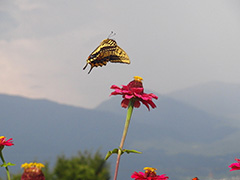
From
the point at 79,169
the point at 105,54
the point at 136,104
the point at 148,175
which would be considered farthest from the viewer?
the point at 79,169

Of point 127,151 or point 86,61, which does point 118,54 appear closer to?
point 86,61

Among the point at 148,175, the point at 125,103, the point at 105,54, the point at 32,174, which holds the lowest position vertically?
the point at 32,174

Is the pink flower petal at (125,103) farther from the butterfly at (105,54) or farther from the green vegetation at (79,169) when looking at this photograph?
the green vegetation at (79,169)

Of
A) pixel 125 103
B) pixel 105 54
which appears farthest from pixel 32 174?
pixel 105 54

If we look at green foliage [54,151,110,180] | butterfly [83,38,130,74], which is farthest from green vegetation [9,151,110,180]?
butterfly [83,38,130,74]

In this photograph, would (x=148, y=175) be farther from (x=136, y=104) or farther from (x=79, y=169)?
(x=79, y=169)

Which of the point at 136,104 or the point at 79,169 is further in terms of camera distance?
the point at 79,169

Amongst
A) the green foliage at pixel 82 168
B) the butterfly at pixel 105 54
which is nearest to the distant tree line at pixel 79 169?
the green foliage at pixel 82 168
